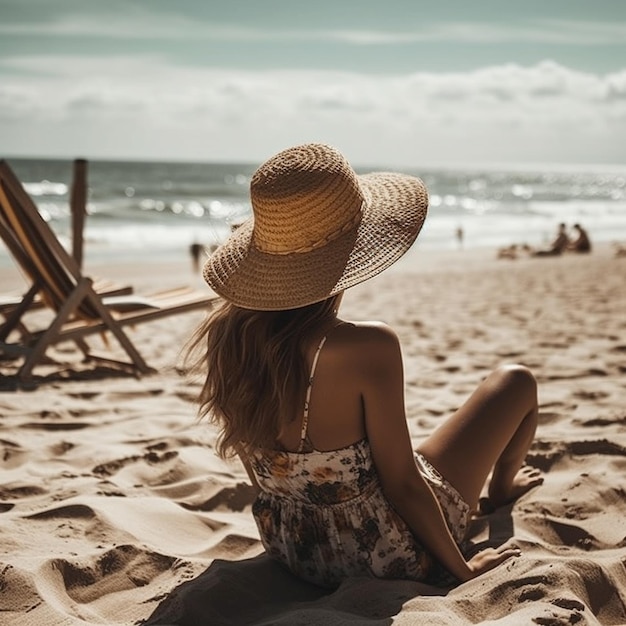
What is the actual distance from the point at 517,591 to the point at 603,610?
23cm

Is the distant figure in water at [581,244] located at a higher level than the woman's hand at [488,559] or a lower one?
higher

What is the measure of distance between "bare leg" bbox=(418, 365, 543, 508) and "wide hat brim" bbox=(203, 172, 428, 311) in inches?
26.5

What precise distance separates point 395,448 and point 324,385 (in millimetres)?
254

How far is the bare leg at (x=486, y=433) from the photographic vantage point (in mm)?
2361

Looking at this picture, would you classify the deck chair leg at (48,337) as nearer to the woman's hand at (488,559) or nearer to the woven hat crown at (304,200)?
the woven hat crown at (304,200)

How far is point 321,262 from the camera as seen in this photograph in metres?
1.96

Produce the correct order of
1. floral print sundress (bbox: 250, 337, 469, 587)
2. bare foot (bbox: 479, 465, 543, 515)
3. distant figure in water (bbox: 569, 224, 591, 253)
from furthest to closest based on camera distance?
distant figure in water (bbox: 569, 224, 591, 253), bare foot (bbox: 479, 465, 543, 515), floral print sundress (bbox: 250, 337, 469, 587)

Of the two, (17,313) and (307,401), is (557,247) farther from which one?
(307,401)

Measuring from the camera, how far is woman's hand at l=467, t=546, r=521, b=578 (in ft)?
7.02

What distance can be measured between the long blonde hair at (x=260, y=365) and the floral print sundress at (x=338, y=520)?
9 centimetres

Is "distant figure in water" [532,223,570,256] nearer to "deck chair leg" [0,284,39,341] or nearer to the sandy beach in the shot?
the sandy beach

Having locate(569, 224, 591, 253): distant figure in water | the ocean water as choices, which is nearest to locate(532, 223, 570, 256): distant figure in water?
locate(569, 224, 591, 253): distant figure in water

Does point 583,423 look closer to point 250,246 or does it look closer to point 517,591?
point 517,591

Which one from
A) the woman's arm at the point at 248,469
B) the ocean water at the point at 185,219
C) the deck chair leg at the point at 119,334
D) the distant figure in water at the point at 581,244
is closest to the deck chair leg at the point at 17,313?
the deck chair leg at the point at 119,334
